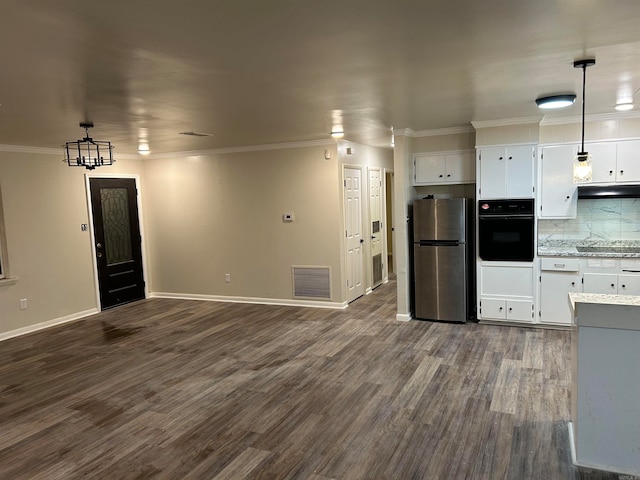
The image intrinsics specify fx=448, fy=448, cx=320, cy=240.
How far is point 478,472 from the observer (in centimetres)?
264

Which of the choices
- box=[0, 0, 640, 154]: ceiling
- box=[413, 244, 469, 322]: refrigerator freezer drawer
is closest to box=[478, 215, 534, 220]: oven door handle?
box=[413, 244, 469, 322]: refrigerator freezer drawer

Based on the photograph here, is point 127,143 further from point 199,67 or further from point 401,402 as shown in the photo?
point 401,402

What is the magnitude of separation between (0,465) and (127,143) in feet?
13.7

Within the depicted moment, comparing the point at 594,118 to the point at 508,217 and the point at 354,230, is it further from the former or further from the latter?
the point at 354,230

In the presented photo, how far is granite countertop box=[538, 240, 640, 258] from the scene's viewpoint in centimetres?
486

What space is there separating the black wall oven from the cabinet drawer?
0.52 ft

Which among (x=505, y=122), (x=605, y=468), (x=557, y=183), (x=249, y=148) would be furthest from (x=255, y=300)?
(x=605, y=468)

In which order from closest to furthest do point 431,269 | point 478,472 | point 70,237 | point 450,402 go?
point 478,472 < point 450,402 < point 431,269 < point 70,237

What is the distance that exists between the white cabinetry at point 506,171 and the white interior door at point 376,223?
2440 millimetres

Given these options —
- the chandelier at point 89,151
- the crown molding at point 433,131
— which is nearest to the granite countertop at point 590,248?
the crown molding at point 433,131

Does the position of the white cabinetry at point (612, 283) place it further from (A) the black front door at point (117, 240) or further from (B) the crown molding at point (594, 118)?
(A) the black front door at point (117, 240)

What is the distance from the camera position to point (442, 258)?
5641 mm

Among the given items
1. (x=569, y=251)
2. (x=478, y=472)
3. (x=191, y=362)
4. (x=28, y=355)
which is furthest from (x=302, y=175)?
(x=478, y=472)

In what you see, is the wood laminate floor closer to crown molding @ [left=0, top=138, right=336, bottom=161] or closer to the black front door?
the black front door
